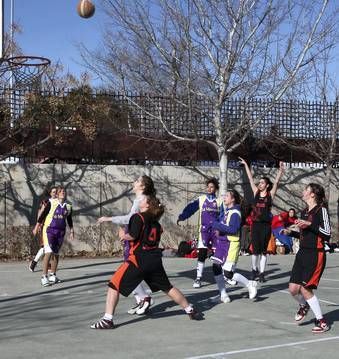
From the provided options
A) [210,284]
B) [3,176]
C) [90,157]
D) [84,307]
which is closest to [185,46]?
[90,157]

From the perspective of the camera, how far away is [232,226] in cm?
995

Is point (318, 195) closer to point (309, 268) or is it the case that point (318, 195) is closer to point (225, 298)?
point (309, 268)

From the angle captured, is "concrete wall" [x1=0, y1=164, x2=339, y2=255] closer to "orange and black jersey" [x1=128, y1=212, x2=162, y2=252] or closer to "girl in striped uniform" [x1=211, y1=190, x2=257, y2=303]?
"girl in striped uniform" [x1=211, y1=190, x2=257, y2=303]

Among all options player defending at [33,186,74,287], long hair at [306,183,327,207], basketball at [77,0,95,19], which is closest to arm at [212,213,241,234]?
long hair at [306,183,327,207]

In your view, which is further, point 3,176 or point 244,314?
point 3,176

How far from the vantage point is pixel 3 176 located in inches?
712

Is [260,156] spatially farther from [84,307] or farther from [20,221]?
[84,307]

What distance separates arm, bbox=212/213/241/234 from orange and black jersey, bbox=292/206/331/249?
6.03 ft

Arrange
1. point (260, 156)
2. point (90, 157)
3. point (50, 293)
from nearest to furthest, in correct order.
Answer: point (50, 293), point (90, 157), point (260, 156)

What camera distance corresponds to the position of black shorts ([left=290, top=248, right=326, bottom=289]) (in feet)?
26.5

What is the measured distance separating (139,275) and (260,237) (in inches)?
181

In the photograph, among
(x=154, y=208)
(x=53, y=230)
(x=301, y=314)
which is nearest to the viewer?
(x=154, y=208)

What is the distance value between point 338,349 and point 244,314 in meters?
2.14

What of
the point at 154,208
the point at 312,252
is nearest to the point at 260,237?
the point at 312,252
